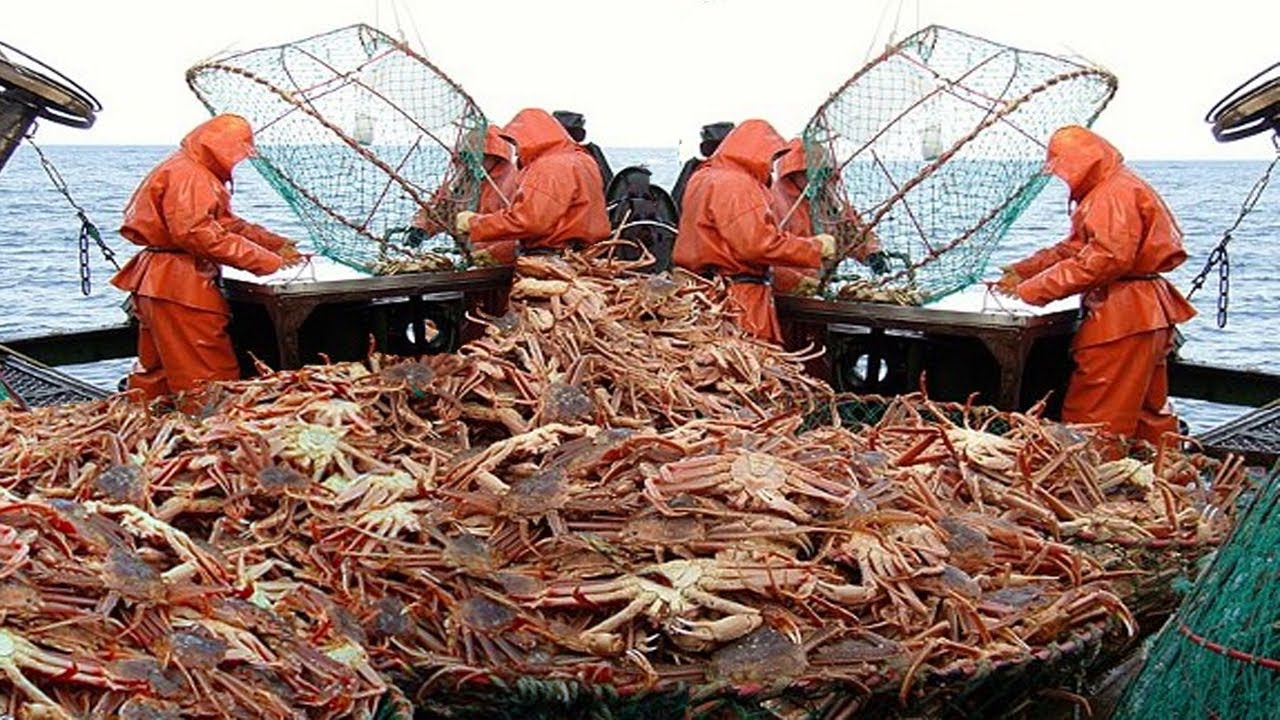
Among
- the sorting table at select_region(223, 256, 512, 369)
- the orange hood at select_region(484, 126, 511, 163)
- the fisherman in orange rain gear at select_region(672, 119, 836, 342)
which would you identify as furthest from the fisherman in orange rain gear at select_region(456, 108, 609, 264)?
the fisherman in orange rain gear at select_region(672, 119, 836, 342)

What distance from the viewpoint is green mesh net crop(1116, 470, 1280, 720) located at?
242 cm

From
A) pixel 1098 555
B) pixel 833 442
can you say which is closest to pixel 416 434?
pixel 833 442

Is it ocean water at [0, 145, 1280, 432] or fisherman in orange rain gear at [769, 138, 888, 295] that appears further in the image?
ocean water at [0, 145, 1280, 432]

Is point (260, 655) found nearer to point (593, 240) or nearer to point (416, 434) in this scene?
point (416, 434)

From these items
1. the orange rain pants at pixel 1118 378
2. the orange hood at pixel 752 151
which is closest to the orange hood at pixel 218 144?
the orange hood at pixel 752 151

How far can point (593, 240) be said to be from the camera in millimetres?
7152

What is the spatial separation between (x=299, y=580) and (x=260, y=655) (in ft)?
1.91

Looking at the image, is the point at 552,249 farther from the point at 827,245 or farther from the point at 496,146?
the point at 827,245

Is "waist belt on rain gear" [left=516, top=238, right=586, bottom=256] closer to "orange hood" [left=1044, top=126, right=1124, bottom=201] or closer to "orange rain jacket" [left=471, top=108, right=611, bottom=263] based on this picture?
"orange rain jacket" [left=471, top=108, right=611, bottom=263]

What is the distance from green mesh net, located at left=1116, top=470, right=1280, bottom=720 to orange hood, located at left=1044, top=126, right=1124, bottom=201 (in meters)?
3.55

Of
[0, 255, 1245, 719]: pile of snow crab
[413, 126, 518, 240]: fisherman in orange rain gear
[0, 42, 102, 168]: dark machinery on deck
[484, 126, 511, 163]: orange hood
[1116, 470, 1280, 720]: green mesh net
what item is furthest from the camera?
[484, 126, 511, 163]: orange hood

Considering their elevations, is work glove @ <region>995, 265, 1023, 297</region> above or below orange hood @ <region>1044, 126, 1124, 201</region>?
below

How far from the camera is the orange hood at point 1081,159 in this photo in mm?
5930

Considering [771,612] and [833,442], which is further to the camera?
[833,442]
